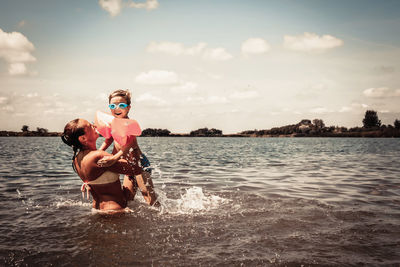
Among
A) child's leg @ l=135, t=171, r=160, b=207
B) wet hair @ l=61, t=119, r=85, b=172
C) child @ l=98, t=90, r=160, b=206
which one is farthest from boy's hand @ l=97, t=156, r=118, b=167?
child's leg @ l=135, t=171, r=160, b=207

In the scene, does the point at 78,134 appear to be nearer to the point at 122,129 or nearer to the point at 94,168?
the point at 94,168

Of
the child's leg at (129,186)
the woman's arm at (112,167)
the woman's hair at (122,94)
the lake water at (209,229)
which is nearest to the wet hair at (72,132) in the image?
the woman's arm at (112,167)

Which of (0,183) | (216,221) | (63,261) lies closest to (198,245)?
(216,221)

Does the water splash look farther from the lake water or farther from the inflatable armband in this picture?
the inflatable armband

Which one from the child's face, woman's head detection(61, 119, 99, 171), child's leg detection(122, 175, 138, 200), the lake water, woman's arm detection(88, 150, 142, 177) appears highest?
the child's face

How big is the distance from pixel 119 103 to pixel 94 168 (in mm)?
1351

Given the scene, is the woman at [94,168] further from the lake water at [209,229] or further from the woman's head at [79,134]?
the lake water at [209,229]

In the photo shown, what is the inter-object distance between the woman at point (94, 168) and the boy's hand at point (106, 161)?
9 centimetres

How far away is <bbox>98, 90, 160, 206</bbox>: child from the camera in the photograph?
5.50 m

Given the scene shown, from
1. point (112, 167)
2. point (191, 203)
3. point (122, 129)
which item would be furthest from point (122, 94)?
point (191, 203)

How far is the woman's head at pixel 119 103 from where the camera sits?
229 inches

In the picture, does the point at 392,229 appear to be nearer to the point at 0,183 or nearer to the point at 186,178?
the point at 186,178

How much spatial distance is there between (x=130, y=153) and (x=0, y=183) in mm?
7417

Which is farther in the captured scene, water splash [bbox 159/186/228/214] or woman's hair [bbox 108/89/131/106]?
water splash [bbox 159/186/228/214]
